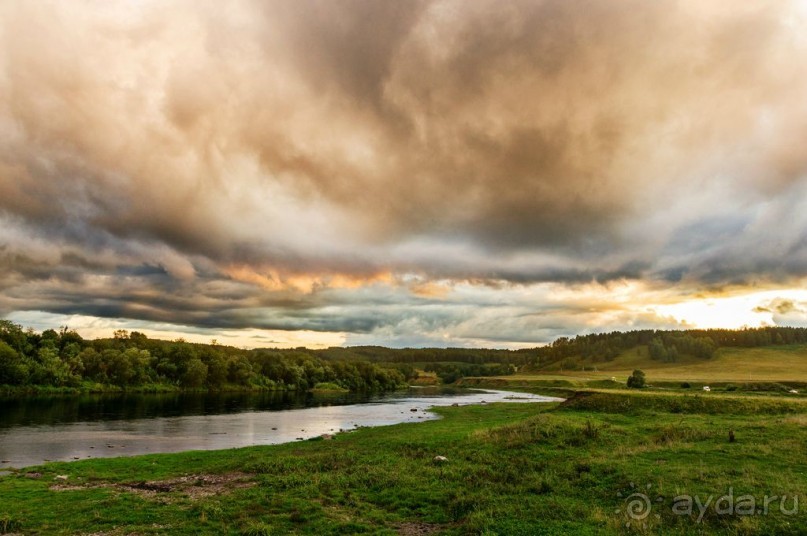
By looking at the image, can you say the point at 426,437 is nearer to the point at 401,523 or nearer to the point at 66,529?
the point at 401,523

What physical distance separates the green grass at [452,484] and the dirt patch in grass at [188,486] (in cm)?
14

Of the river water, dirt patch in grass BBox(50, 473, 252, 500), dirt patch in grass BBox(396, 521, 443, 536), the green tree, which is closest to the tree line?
the green tree

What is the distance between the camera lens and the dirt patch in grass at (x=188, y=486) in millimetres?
29845

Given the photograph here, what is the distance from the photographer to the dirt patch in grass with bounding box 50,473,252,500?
97.9 ft

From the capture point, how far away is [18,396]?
12188cm

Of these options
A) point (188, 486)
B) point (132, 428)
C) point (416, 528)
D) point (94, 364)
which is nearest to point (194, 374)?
point (94, 364)

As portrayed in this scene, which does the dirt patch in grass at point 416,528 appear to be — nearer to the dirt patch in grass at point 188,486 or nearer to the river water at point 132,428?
the dirt patch in grass at point 188,486

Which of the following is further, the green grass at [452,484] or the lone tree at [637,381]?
the lone tree at [637,381]

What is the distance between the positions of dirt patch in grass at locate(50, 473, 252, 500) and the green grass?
14 centimetres

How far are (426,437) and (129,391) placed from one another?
146 m

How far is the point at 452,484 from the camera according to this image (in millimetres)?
29469

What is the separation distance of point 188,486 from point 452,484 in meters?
18.4

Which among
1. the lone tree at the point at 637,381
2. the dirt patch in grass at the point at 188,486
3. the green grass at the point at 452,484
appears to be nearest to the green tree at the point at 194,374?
the green grass at the point at 452,484

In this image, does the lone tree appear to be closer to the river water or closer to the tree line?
the river water
